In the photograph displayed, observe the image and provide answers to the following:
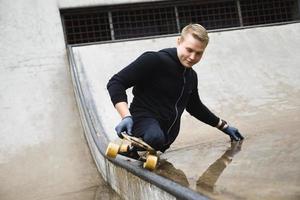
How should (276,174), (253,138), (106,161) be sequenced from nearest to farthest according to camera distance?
(276,174), (253,138), (106,161)

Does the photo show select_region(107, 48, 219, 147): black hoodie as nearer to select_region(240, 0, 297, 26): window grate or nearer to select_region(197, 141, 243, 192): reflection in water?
select_region(197, 141, 243, 192): reflection in water

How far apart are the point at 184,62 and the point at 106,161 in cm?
143

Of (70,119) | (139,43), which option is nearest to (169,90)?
(70,119)

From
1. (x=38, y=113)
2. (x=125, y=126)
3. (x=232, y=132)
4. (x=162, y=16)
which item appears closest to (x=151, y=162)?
(x=125, y=126)

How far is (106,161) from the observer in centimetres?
368

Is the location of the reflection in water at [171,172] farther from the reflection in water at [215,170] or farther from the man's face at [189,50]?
the man's face at [189,50]

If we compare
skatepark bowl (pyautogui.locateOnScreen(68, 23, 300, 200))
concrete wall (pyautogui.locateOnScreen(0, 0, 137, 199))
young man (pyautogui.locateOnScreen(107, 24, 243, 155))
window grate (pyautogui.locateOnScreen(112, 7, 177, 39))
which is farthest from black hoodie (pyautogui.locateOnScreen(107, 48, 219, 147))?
window grate (pyautogui.locateOnScreen(112, 7, 177, 39))

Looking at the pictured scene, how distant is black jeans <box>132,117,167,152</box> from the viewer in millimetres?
2579

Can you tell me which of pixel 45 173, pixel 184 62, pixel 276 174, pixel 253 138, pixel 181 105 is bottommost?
pixel 45 173

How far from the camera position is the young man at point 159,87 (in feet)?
8.34

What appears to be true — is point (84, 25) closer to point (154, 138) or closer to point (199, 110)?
point (199, 110)

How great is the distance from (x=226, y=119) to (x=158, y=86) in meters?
2.05

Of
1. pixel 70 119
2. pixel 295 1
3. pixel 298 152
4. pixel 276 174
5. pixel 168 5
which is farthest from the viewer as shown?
pixel 295 1

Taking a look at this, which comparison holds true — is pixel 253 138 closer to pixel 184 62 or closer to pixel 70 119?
pixel 184 62
